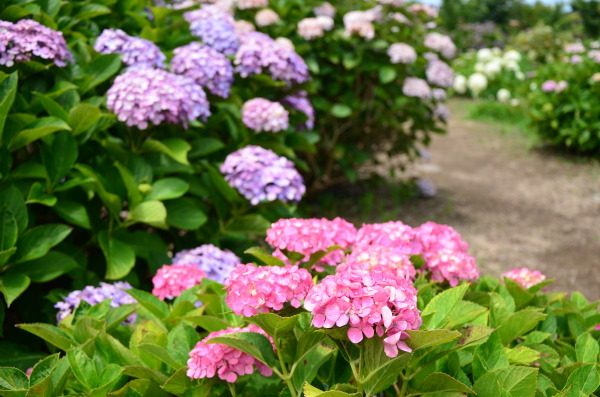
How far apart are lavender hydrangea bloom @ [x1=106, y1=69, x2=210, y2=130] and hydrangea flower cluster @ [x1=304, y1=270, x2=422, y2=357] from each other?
4.22 feet

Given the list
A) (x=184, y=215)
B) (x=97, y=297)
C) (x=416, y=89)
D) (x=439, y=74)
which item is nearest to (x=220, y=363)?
(x=97, y=297)

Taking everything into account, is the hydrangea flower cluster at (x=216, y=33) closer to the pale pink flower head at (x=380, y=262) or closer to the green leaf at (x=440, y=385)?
the pale pink flower head at (x=380, y=262)

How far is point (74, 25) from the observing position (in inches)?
98.3

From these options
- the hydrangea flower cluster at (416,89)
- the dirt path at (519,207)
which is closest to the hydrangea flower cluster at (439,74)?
the hydrangea flower cluster at (416,89)

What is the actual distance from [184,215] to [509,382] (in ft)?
4.56

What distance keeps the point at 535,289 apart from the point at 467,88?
11.7 metres

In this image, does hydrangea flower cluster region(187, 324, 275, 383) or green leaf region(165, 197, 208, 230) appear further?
green leaf region(165, 197, 208, 230)

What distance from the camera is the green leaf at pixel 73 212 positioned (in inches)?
77.5

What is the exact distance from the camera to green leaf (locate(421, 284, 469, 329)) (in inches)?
46.7

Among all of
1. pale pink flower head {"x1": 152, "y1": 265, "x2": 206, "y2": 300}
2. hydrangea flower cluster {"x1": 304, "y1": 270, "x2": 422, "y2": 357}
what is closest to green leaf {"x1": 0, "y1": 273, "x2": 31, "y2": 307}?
pale pink flower head {"x1": 152, "y1": 265, "x2": 206, "y2": 300}

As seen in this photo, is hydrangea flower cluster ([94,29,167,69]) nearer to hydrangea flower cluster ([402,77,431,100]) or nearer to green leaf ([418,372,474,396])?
green leaf ([418,372,474,396])

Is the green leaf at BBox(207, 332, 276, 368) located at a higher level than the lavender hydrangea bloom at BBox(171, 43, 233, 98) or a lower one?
higher

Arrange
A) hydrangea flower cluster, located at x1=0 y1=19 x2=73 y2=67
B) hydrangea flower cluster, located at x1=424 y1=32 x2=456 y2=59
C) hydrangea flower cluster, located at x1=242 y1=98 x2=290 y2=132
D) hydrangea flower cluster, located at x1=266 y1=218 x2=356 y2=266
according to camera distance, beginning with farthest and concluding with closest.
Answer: hydrangea flower cluster, located at x1=424 y1=32 x2=456 y2=59
hydrangea flower cluster, located at x1=242 y1=98 x2=290 y2=132
hydrangea flower cluster, located at x1=0 y1=19 x2=73 y2=67
hydrangea flower cluster, located at x1=266 y1=218 x2=356 y2=266

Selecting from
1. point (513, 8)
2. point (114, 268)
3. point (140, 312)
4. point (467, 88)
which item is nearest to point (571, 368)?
point (140, 312)
